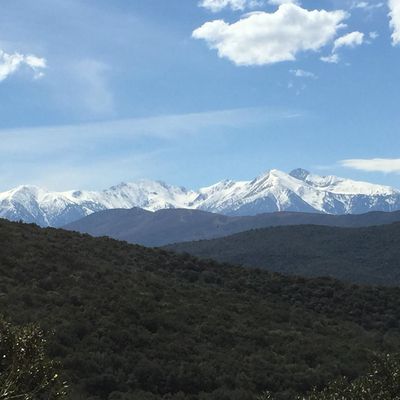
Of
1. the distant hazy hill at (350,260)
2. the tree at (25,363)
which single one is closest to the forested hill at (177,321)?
the tree at (25,363)

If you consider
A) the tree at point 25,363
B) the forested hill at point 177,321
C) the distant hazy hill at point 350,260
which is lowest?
the distant hazy hill at point 350,260

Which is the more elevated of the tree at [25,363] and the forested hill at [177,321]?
the tree at [25,363]

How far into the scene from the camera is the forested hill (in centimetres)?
2467

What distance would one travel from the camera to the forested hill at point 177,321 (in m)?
24.7

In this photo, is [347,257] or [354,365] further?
[347,257]

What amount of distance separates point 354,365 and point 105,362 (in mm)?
14301

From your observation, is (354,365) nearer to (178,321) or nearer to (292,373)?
(292,373)

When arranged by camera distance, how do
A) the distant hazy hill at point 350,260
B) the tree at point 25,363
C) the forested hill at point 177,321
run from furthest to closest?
the distant hazy hill at point 350,260 < the forested hill at point 177,321 < the tree at point 25,363

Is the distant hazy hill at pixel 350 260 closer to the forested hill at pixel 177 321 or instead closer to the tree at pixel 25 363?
the forested hill at pixel 177 321

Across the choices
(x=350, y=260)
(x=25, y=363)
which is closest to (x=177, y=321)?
(x=25, y=363)

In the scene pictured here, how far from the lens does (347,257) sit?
182 meters

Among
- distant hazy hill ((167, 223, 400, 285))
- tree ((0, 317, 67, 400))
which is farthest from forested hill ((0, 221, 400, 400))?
distant hazy hill ((167, 223, 400, 285))

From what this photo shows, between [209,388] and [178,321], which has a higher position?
[178,321]

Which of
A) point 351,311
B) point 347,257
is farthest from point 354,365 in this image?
point 347,257
